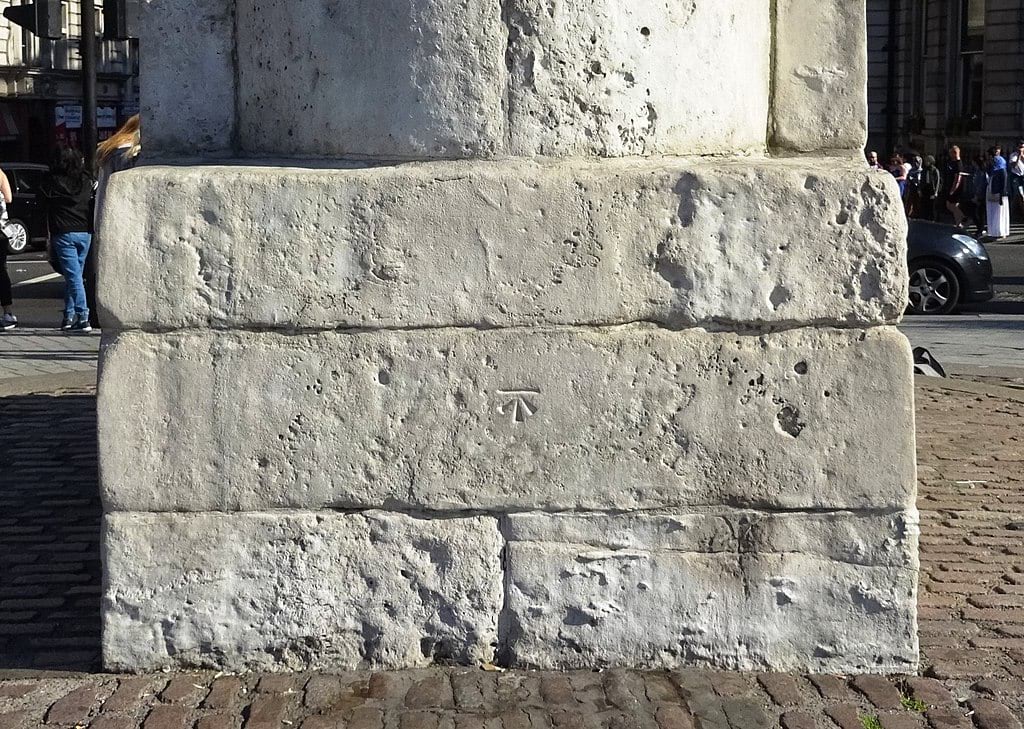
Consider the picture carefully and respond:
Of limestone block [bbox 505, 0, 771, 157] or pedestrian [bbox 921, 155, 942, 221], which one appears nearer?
limestone block [bbox 505, 0, 771, 157]

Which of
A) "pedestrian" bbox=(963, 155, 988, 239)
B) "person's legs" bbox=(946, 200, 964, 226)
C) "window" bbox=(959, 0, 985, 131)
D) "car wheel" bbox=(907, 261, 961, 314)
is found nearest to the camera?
"car wheel" bbox=(907, 261, 961, 314)

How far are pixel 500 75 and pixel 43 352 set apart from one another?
8.47 m

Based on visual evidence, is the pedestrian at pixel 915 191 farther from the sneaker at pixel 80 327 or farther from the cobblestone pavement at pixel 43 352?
the cobblestone pavement at pixel 43 352

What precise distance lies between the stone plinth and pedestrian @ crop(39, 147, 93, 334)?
30.3ft

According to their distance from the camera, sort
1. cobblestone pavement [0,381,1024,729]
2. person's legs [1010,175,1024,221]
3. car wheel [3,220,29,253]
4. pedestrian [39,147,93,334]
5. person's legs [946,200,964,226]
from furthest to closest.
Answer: person's legs [946,200,964,226], person's legs [1010,175,1024,221], car wheel [3,220,29,253], pedestrian [39,147,93,334], cobblestone pavement [0,381,1024,729]

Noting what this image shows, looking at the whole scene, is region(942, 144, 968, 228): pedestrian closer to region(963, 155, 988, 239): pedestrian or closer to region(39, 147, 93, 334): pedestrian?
region(963, 155, 988, 239): pedestrian

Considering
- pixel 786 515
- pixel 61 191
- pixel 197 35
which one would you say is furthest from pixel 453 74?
pixel 61 191

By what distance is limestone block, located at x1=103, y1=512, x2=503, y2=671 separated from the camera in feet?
13.3

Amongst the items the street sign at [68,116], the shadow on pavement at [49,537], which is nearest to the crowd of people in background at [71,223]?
the shadow on pavement at [49,537]

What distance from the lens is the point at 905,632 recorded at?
4070 millimetres

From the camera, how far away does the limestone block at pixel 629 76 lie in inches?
160

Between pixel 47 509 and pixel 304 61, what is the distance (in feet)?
9.02

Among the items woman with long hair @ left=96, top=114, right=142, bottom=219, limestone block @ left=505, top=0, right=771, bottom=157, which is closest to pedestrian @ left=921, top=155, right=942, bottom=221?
woman with long hair @ left=96, top=114, right=142, bottom=219

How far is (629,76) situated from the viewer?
4.14 meters
